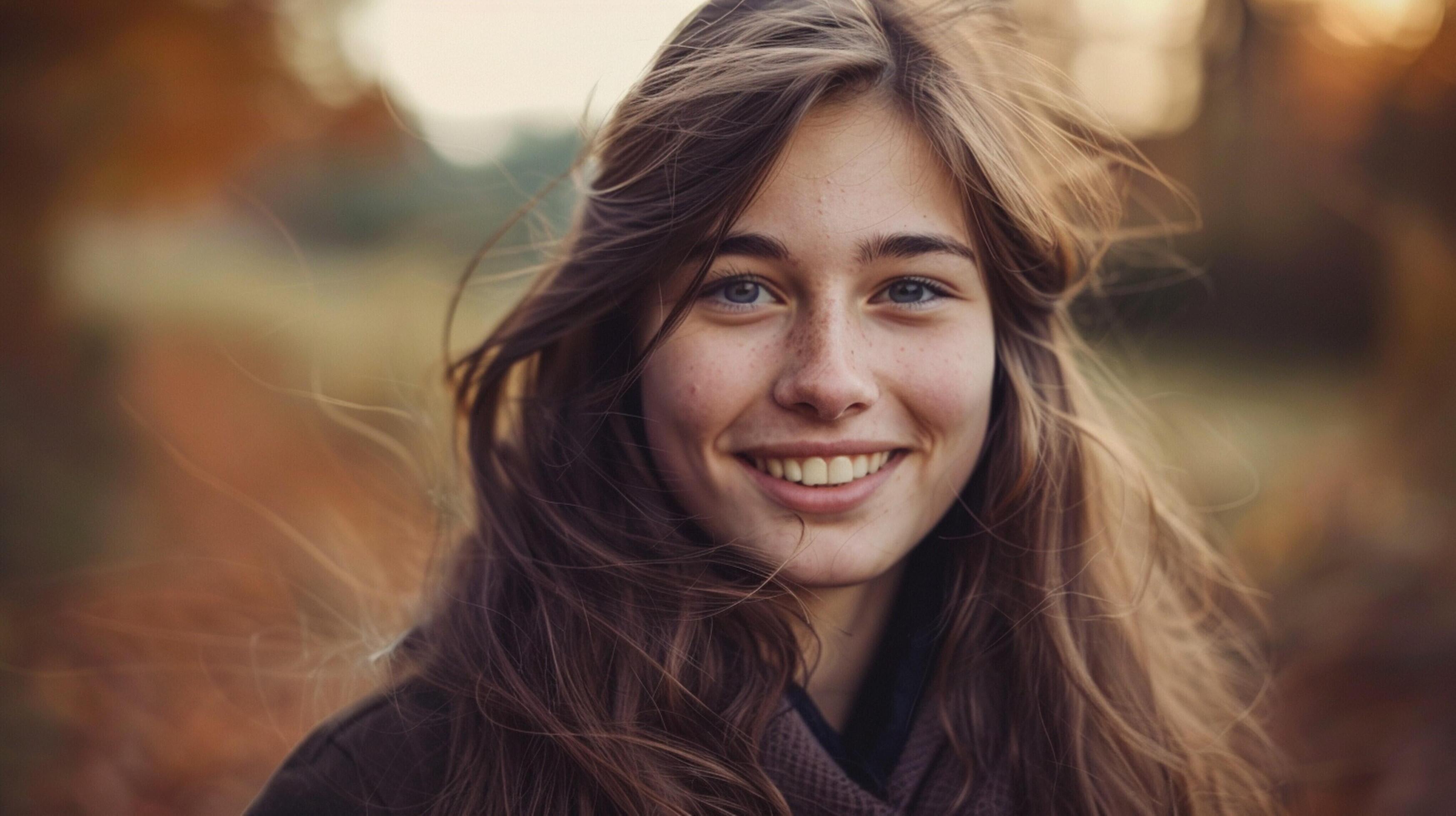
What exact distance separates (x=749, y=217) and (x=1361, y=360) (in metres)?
9.07

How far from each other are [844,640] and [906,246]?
29.9 inches

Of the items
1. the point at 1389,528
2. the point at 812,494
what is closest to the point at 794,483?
the point at 812,494

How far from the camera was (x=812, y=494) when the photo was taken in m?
1.55

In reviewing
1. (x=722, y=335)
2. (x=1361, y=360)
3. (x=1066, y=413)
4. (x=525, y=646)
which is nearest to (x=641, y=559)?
(x=525, y=646)

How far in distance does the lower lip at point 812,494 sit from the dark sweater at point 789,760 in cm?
33

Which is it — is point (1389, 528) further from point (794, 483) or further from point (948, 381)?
point (794, 483)

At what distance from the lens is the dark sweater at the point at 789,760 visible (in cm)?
151

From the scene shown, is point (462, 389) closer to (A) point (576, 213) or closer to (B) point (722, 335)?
(A) point (576, 213)

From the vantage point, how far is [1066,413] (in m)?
1.89

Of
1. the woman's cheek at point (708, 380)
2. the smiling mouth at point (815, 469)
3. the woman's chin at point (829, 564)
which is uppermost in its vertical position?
the woman's cheek at point (708, 380)

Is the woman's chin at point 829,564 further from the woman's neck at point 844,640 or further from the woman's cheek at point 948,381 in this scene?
the woman's cheek at point 948,381

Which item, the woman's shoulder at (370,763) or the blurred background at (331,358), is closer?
the woman's shoulder at (370,763)

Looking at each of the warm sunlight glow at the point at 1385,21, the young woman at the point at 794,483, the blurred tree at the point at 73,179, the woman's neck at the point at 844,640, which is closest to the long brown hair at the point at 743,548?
the young woman at the point at 794,483

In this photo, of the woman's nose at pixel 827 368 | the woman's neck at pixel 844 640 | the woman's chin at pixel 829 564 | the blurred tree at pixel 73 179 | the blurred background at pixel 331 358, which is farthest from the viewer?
the blurred tree at pixel 73 179
